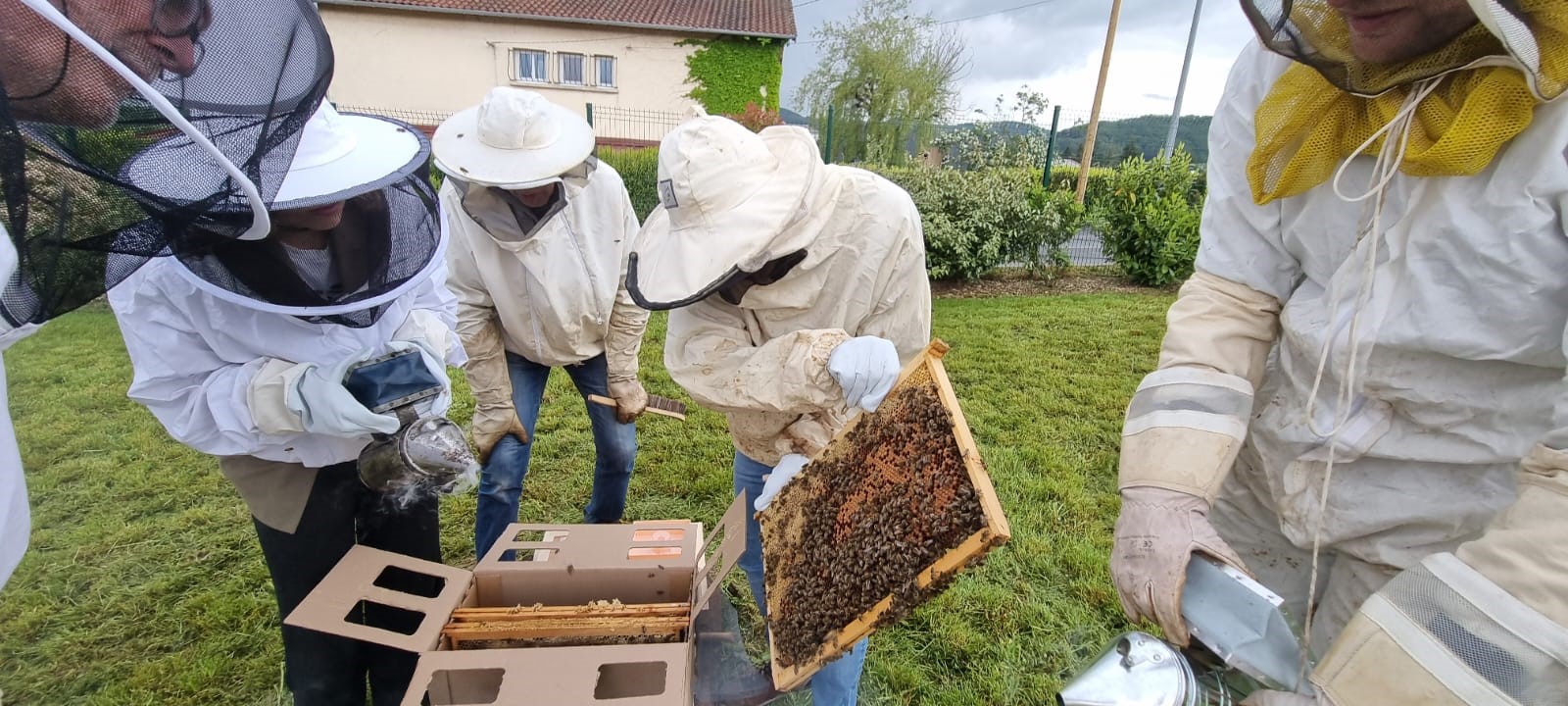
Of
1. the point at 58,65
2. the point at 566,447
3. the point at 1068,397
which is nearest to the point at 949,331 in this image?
the point at 1068,397

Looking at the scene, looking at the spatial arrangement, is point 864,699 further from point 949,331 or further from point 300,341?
point 949,331

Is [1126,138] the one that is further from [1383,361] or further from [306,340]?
[306,340]

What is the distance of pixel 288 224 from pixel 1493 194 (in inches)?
101

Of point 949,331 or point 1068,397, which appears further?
point 949,331

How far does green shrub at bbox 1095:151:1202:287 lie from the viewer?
984cm

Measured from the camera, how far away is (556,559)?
250cm

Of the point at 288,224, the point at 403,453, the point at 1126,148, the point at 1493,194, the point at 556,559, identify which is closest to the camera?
the point at 1493,194

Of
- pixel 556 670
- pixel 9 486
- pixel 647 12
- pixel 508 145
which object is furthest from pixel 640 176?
pixel 647 12

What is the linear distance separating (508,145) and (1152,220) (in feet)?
30.8

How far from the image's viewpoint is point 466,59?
23.6 meters

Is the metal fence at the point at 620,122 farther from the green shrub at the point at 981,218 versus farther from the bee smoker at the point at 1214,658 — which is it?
the bee smoker at the point at 1214,658

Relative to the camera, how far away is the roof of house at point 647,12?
22.8m

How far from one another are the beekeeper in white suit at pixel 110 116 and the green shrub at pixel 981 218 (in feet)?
26.6

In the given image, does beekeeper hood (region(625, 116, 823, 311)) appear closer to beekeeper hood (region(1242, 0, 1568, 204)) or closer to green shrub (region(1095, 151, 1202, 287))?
beekeeper hood (region(1242, 0, 1568, 204))
